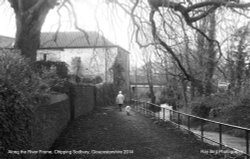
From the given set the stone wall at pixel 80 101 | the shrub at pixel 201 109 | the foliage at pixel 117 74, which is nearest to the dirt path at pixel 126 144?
the stone wall at pixel 80 101

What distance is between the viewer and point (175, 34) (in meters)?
10.3

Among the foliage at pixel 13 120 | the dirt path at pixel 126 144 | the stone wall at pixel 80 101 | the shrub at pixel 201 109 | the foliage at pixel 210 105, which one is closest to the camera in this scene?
the foliage at pixel 13 120

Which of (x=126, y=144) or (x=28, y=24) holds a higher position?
(x=28, y=24)

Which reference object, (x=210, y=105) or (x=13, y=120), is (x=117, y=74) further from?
(x=13, y=120)

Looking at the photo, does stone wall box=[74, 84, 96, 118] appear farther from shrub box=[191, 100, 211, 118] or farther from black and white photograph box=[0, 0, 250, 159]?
shrub box=[191, 100, 211, 118]

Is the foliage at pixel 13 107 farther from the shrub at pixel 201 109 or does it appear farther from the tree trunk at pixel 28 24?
the shrub at pixel 201 109

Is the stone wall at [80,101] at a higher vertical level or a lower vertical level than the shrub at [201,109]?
higher

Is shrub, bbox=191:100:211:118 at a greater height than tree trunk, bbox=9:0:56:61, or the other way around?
tree trunk, bbox=9:0:56:61

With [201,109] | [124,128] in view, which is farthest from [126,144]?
[201,109]

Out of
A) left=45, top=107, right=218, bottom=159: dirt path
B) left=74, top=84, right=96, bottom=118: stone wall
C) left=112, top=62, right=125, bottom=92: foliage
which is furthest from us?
left=112, top=62, right=125, bottom=92: foliage

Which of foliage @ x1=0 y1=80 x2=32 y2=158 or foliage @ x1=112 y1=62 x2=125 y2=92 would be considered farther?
foliage @ x1=112 y1=62 x2=125 y2=92

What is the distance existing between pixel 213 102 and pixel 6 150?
52.3 feet

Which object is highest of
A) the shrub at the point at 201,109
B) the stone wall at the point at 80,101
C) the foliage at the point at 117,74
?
the foliage at the point at 117,74

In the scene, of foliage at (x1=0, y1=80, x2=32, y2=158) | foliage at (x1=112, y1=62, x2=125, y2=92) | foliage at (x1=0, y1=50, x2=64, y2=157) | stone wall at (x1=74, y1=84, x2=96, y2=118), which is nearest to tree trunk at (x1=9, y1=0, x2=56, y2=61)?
stone wall at (x1=74, y1=84, x2=96, y2=118)
